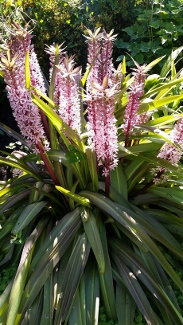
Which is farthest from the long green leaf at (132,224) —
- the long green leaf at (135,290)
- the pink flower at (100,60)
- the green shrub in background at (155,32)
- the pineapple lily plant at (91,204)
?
the green shrub in background at (155,32)

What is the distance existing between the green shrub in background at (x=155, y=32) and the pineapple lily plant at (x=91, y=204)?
7.26 feet

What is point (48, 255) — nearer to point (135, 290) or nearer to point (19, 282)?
point (19, 282)

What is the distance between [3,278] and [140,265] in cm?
87

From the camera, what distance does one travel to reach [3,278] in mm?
2408

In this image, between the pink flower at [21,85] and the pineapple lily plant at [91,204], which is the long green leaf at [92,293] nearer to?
the pineapple lily plant at [91,204]

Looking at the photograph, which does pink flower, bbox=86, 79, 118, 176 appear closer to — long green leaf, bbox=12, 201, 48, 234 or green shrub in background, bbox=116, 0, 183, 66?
long green leaf, bbox=12, 201, 48, 234

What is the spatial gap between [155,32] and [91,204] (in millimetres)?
3164

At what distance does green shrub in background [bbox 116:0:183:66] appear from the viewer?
4574 mm

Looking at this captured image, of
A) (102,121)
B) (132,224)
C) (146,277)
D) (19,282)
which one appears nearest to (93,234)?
(132,224)

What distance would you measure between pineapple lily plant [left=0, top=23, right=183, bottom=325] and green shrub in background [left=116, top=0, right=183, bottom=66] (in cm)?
221

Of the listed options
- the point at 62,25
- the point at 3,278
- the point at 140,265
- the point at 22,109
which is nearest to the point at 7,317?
the point at 3,278

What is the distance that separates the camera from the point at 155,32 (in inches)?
191

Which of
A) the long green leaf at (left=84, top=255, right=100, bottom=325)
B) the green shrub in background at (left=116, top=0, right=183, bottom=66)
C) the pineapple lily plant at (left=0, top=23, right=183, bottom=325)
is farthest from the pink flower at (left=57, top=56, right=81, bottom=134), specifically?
the green shrub in background at (left=116, top=0, right=183, bottom=66)

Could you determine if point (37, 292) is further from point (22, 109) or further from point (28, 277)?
point (22, 109)
